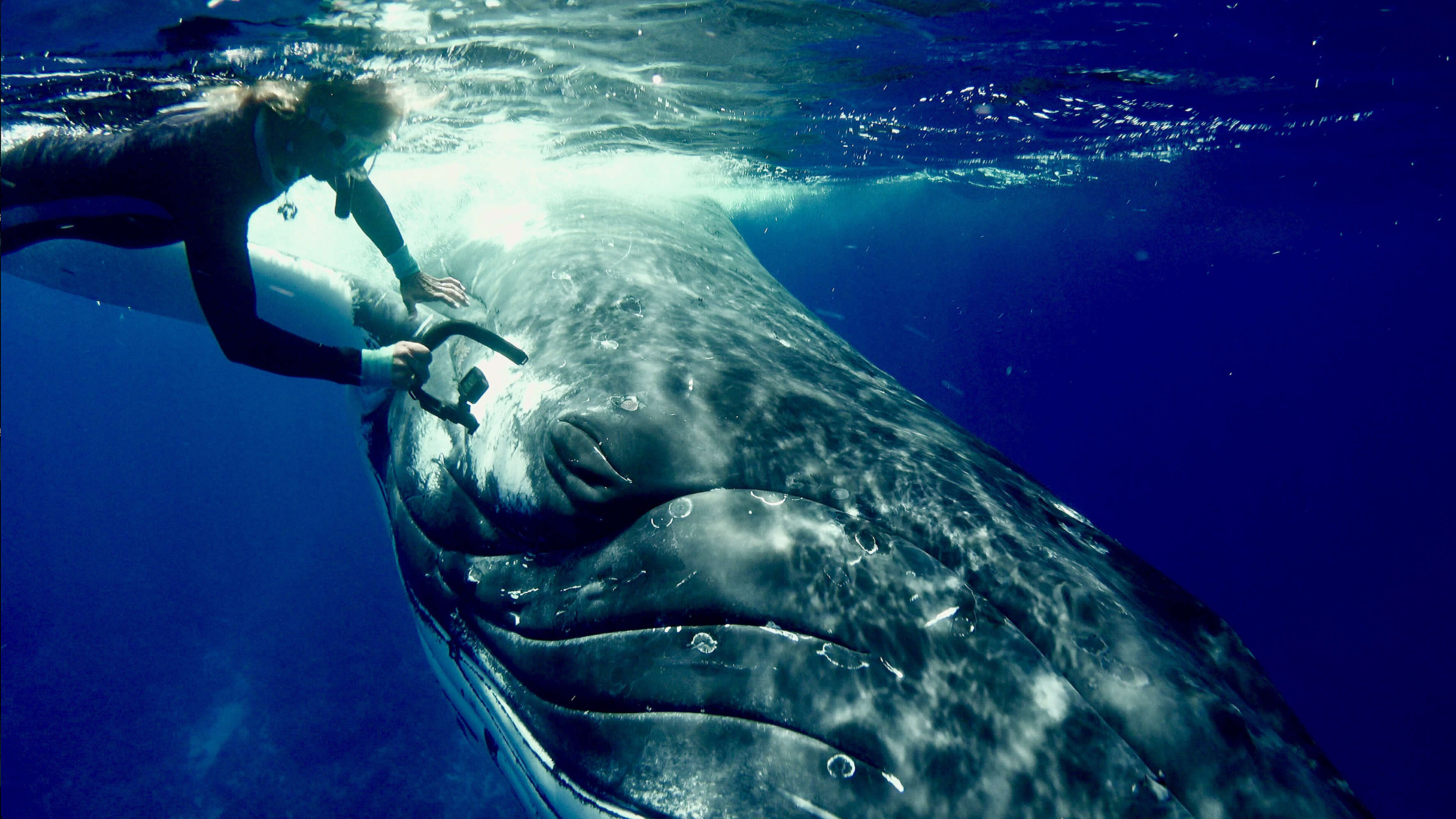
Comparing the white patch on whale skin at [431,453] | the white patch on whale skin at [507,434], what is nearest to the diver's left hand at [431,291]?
the white patch on whale skin at [431,453]

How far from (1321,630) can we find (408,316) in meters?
57.1

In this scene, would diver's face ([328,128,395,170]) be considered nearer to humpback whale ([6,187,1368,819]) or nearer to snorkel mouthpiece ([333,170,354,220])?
snorkel mouthpiece ([333,170,354,220])

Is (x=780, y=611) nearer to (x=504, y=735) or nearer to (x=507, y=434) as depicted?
(x=504, y=735)

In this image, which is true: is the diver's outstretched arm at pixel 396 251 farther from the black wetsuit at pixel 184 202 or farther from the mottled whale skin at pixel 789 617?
the mottled whale skin at pixel 789 617

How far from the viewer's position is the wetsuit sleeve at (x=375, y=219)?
213 inches

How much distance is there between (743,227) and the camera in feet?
132

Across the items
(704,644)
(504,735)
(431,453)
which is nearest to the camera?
(704,644)

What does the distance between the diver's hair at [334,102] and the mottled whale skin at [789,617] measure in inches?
83.7

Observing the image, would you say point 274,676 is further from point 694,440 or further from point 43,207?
point 694,440

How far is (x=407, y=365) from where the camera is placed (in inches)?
142

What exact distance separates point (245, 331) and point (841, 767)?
3770 millimetres

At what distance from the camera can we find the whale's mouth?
2176 mm

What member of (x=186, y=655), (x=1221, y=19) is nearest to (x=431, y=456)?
(x=1221, y=19)

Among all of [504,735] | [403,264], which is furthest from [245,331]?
[504,735]
